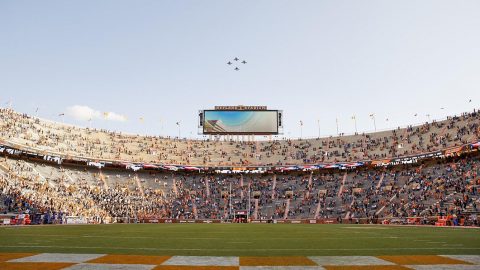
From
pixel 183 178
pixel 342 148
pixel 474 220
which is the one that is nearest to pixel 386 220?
pixel 474 220

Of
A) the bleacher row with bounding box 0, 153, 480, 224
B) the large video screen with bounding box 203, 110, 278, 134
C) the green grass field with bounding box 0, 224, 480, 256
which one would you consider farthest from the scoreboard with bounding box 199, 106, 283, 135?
the green grass field with bounding box 0, 224, 480, 256

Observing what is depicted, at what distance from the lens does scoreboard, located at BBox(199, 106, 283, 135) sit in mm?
84125

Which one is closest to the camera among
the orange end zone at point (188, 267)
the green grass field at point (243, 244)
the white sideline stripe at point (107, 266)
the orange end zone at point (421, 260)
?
the white sideline stripe at point (107, 266)

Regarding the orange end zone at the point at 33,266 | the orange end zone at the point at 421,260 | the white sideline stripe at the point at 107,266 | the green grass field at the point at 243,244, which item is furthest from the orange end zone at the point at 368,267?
the orange end zone at the point at 33,266

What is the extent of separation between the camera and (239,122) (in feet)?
276

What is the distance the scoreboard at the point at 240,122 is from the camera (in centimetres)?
8412

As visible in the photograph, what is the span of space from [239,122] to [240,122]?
0.21 meters

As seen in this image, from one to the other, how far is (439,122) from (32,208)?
68.8m

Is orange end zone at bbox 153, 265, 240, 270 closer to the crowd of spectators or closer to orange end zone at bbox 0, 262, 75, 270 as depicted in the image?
orange end zone at bbox 0, 262, 75, 270

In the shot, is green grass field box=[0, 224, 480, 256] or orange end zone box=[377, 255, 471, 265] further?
green grass field box=[0, 224, 480, 256]

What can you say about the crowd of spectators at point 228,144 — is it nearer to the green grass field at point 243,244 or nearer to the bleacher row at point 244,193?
the bleacher row at point 244,193

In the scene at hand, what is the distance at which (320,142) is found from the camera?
88562mm

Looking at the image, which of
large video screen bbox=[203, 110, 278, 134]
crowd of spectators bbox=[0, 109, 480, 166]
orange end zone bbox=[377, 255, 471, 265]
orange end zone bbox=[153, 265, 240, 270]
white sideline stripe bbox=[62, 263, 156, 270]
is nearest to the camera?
white sideline stripe bbox=[62, 263, 156, 270]

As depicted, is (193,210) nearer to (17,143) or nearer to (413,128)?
(17,143)
